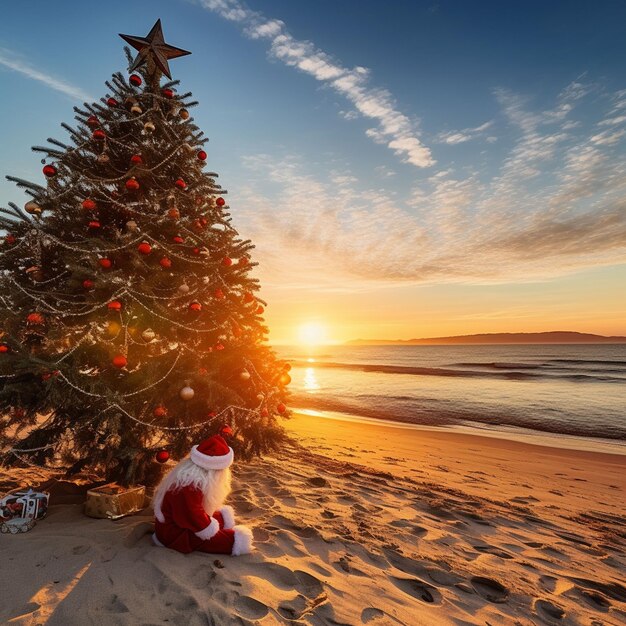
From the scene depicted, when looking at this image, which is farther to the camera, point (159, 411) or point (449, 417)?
point (449, 417)

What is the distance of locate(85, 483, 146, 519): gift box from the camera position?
12.9 feet

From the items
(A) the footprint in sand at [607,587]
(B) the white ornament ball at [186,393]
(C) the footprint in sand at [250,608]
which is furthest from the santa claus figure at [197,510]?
(A) the footprint in sand at [607,587]

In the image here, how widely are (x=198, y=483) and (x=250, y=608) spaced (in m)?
1.17

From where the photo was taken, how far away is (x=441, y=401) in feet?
63.1

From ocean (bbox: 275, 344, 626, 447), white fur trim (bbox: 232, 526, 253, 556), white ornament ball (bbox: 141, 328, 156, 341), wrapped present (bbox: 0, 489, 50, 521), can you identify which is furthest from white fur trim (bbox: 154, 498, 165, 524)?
ocean (bbox: 275, 344, 626, 447)

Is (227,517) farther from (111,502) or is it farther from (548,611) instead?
(548,611)

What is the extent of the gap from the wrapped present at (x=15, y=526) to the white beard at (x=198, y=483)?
4.60 feet

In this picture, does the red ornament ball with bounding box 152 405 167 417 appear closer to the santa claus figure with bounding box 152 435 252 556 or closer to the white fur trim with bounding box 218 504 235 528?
the santa claus figure with bounding box 152 435 252 556

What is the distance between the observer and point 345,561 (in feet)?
11.3

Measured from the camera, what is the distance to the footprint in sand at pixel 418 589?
9.90ft

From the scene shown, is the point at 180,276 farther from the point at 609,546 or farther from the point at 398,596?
the point at 609,546

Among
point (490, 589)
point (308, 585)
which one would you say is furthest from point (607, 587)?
point (308, 585)

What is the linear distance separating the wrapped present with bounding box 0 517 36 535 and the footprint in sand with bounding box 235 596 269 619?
8.40ft

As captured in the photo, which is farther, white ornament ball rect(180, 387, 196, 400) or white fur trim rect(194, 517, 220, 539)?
white ornament ball rect(180, 387, 196, 400)
